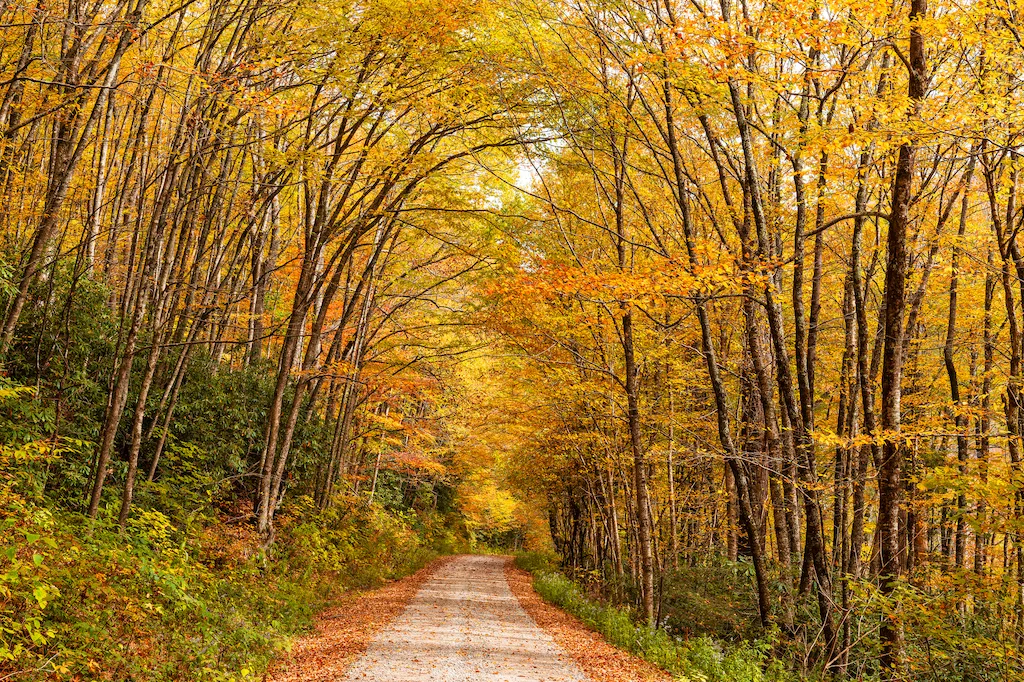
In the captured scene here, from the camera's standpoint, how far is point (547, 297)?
1168cm

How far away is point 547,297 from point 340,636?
A: 6169 millimetres

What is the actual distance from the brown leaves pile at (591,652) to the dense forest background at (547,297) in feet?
4.23

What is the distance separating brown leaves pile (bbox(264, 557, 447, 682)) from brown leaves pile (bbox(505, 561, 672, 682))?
272cm

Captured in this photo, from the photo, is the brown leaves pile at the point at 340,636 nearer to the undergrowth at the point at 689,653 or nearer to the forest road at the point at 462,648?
the forest road at the point at 462,648

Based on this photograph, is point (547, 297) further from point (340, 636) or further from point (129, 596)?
point (129, 596)

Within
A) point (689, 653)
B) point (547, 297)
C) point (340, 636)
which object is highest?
point (547, 297)

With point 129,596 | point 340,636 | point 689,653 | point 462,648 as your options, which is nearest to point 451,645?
point 462,648

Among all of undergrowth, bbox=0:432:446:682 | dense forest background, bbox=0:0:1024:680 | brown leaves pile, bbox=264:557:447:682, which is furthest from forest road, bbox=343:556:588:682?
dense forest background, bbox=0:0:1024:680

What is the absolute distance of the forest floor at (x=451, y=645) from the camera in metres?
7.30

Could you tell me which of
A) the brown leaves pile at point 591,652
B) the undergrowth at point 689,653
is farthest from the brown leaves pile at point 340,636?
the undergrowth at point 689,653

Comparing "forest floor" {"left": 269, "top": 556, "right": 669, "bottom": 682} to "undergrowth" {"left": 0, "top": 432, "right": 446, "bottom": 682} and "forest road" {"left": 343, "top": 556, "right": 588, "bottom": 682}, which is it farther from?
"undergrowth" {"left": 0, "top": 432, "right": 446, "bottom": 682}

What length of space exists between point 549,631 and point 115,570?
23.4 ft

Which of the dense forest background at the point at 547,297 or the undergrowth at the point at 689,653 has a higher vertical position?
the dense forest background at the point at 547,297

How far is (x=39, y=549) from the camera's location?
532 cm
